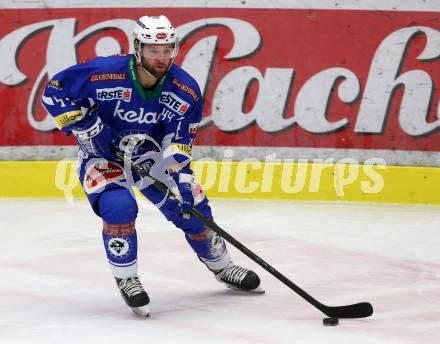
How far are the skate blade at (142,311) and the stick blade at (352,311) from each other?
2.26 feet

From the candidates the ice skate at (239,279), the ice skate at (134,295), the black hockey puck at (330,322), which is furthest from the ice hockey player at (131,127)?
the black hockey puck at (330,322)

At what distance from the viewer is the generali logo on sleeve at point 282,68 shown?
21.9ft

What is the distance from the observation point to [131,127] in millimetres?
3996

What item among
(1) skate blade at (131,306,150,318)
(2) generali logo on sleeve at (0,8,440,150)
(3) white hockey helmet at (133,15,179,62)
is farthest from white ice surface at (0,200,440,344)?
(3) white hockey helmet at (133,15,179,62)

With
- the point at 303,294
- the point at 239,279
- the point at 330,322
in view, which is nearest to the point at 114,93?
the point at 239,279

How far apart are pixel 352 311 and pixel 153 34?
1.28m

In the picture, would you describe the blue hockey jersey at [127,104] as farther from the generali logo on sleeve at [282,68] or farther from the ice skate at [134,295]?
the generali logo on sleeve at [282,68]

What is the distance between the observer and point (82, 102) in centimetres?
390

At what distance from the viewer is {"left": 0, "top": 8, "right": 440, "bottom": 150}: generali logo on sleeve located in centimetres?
668

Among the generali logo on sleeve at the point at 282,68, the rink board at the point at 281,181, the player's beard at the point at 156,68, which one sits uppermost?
the player's beard at the point at 156,68

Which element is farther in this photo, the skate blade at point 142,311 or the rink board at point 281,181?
the rink board at point 281,181

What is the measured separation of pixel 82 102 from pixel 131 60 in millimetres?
Result: 254

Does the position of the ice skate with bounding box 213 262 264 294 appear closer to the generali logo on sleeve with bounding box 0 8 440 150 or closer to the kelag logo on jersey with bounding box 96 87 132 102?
the kelag logo on jersey with bounding box 96 87 132 102

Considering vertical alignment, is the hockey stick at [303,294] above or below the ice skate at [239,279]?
above
